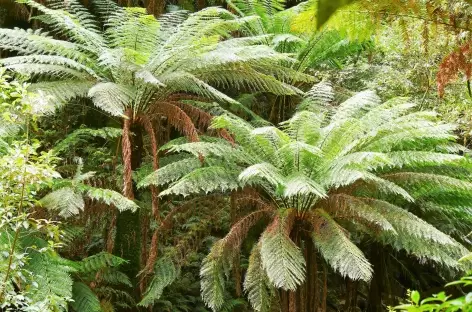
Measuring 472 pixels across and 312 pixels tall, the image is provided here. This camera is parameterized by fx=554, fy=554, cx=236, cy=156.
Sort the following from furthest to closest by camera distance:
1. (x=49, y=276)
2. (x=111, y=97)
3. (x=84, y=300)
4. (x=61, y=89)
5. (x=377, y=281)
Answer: (x=377, y=281), (x=61, y=89), (x=111, y=97), (x=84, y=300), (x=49, y=276)

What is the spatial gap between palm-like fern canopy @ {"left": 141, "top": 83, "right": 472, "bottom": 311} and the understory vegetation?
12mm

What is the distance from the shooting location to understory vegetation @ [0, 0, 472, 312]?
3.13 m

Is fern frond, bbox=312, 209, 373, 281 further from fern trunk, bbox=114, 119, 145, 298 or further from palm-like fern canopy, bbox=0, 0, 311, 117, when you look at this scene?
fern trunk, bbox=114, 119, 145, 298

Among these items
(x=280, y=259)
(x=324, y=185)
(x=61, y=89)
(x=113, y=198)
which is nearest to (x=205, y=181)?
(x=113, y=198)

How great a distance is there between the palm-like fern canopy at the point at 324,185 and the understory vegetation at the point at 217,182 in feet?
0.04

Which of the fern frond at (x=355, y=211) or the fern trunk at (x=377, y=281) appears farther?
the fern trunk at (x=377, y=281)

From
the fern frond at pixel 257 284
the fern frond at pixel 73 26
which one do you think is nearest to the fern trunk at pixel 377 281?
the fern frond at pixel 257 284

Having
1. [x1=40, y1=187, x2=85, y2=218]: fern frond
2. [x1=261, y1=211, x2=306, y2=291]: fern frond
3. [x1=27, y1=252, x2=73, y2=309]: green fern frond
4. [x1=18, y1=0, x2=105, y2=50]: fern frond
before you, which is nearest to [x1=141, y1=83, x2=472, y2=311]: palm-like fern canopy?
[x1=261, y1=211, x2=306, y2=291]: fern frond

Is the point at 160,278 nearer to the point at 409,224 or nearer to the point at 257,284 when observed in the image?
the point at 257,284

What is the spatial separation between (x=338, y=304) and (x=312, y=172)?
66.8 inches

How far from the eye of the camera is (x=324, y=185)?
3658 mm

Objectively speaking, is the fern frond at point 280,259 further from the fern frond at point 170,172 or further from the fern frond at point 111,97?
the fern frond at point 111,97

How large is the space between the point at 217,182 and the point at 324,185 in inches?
28.2

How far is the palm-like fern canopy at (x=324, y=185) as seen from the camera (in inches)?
128
